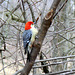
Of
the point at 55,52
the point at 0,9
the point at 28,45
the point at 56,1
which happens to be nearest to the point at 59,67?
the point at 55,52

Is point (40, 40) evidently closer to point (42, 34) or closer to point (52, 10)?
point (42, 34)

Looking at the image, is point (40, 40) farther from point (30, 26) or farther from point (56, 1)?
point (30, 26)

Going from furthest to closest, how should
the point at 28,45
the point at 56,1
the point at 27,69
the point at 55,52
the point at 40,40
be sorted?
the point at 55,52 → the point at 28,45 → the point at 27,69 → the point at 40,40 → the point at 56,1

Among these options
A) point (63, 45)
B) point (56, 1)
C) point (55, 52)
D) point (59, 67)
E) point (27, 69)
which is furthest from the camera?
point (63, 45)

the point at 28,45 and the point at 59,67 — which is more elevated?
the point at 28,45

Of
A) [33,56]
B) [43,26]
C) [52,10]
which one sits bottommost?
[33,56]

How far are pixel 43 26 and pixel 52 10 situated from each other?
17 cm

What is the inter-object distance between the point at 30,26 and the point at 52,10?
1.18 meters

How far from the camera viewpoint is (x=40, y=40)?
47.8 inches

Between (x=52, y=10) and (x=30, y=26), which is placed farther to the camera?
(x=30, y=26)

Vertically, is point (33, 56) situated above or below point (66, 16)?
below

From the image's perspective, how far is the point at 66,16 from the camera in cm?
392

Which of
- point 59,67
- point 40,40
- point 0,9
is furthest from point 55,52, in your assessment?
point 40,40

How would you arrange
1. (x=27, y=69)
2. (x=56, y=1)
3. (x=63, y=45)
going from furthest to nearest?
(x=63, y=45) → (x=27, y=69) → (x=56, y=1)
